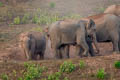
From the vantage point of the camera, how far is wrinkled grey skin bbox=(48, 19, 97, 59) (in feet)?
34.7

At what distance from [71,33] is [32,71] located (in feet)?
8.64

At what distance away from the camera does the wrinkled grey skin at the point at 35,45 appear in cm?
1114

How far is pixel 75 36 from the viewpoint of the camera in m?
10.7

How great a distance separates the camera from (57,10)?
821 inches

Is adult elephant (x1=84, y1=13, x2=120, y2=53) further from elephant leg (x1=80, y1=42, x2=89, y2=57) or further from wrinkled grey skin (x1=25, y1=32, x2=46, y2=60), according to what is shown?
wrinkled grey skin (x1=25, y1=32, x2=46, y2=60)

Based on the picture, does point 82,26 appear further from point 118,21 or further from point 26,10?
Answer: point 26,10

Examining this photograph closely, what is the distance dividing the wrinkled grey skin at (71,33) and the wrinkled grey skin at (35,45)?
0.83 metres

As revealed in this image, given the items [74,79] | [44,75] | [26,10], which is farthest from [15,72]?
[26,10]

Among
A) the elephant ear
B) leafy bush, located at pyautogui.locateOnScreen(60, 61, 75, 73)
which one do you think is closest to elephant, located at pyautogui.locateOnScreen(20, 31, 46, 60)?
the elephant ear

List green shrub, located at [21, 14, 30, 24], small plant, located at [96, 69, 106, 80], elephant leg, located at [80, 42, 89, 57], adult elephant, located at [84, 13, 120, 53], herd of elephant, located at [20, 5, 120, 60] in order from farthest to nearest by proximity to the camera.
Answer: green shrub, located at [21, 14, 30, 24] → adult elephant, located at [84, 13, 120, 53] → herd of elephant, located at [20, 5, 120, 60] → elephant leg, located at [80, 42, 89, 57] → small plant, located at [96, 69, 106, 80]

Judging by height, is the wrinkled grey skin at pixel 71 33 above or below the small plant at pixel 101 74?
above

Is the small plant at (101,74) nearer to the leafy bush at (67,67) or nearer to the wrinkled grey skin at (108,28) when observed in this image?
the leafy bush at (67,67)

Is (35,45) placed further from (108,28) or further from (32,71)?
(32,71)

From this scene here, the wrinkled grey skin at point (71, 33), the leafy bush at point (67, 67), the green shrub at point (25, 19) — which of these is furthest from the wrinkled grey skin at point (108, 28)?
the green shrub at point (25, 19)
